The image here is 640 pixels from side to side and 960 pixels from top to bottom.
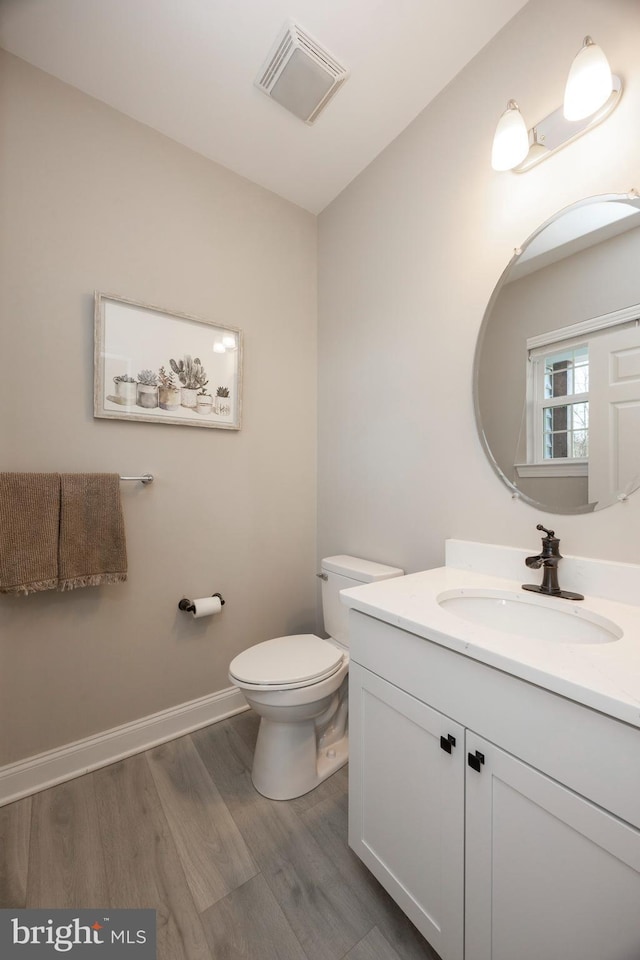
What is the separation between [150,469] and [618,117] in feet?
6.15

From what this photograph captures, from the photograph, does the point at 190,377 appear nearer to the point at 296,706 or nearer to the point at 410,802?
the point at 296,706

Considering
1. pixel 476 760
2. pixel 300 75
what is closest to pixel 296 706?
pixel 476 760

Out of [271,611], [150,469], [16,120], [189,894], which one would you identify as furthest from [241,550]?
[16,120]

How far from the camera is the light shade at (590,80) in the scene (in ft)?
3.14

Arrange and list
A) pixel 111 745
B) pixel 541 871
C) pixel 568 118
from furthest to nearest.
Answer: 1. pixel 111 745
2. pixel 568 118
3. pixel 541 871

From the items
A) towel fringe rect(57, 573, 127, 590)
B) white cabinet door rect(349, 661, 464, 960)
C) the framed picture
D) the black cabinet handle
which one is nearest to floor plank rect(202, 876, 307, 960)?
white cabinet door rect(349, 661, 464, 960)

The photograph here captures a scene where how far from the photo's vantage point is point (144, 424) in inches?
64.1

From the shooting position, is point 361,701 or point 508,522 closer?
point 361,701

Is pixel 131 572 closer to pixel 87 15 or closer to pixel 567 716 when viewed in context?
pixel 567 716

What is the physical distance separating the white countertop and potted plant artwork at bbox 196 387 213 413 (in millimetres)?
1124

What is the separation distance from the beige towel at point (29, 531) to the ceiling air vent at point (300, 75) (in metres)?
1.66

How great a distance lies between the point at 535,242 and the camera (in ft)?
3.84

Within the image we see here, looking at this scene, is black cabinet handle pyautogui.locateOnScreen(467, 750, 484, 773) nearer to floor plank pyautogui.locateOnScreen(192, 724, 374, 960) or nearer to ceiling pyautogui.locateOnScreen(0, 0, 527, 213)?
floor plank pyautogui.locateOnScreen(192, 724, 374, 960)

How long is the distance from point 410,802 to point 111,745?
1.28 metres
